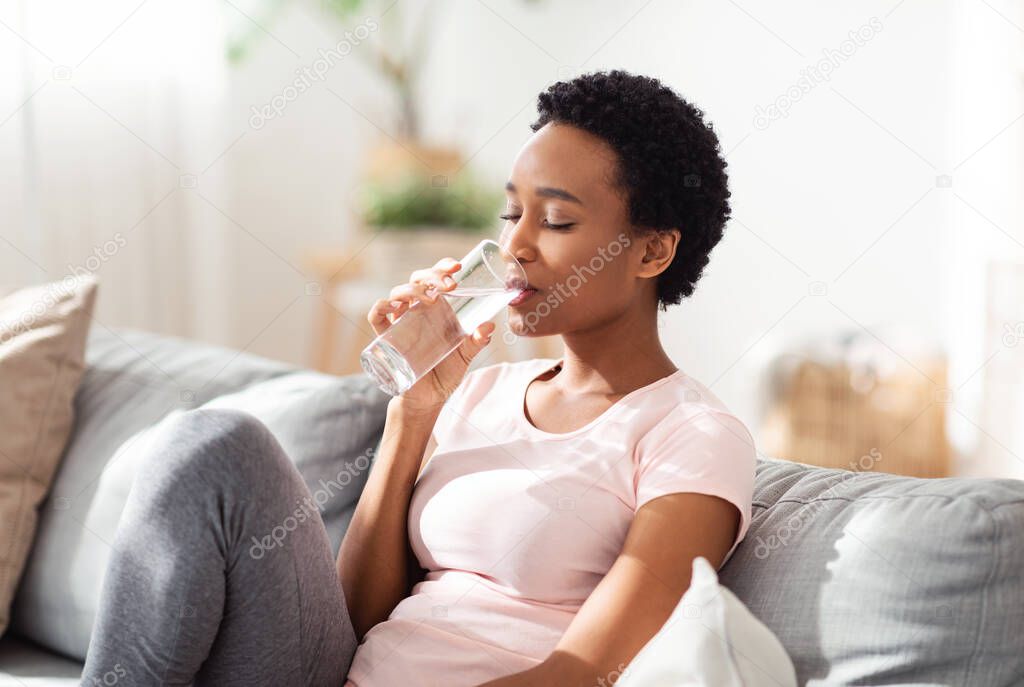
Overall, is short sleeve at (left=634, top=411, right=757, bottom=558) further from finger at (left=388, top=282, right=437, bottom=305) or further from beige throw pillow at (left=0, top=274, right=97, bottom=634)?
beige throw pillow at (left=0, top=274, right=97, bottom=634)

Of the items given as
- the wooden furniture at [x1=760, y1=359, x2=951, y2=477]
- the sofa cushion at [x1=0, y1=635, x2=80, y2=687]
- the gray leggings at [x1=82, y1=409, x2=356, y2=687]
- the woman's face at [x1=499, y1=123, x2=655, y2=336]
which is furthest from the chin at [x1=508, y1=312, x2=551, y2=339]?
the wooden furniture at [x1=760, y1=359, x2=951, y2=477]

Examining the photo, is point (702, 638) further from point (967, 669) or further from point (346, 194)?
point (346, 194)

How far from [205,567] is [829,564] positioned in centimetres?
60

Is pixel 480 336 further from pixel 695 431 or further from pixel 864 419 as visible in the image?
pixel 864 419

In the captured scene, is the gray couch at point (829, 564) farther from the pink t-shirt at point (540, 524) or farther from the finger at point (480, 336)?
the finger at point (480, 336)

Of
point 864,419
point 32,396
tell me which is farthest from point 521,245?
point 864,419

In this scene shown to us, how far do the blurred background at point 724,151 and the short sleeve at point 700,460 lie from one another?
1734mm

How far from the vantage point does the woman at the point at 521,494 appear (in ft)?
3.24

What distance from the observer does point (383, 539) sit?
124 centimetres

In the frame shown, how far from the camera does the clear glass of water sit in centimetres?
115

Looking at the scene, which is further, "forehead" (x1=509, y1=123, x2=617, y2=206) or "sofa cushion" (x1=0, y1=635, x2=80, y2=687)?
"sofa cushion" (x1=0, y1=635, x2=80, y2=687)

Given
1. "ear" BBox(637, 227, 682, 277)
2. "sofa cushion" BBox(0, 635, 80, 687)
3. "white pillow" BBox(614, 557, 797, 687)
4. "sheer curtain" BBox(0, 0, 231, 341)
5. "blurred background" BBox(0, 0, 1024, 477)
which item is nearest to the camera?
"white pillow" BBox(614, 557, 797, 687)

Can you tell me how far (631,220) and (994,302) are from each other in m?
1.84

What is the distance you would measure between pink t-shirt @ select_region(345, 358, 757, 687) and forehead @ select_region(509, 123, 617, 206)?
235mm
